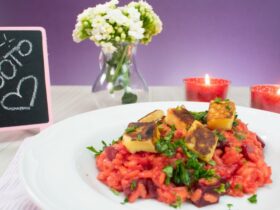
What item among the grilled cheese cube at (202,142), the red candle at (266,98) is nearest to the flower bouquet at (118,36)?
the red candle at (266,98)

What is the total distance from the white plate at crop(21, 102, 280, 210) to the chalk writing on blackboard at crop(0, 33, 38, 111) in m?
0.28

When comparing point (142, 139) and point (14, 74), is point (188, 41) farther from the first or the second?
point (142, 139)

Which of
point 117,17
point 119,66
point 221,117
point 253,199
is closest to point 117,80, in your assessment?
point 119,66

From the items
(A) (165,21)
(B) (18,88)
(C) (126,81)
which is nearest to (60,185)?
(B) (18,88)

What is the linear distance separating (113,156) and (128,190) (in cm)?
15

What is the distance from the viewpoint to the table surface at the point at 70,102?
1399 millimetres

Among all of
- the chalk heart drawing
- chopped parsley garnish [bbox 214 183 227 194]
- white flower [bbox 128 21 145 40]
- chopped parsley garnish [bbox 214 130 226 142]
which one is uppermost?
white flower [bbox 128 21 145 40]

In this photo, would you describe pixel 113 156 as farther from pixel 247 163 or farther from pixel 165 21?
pixel 165 21

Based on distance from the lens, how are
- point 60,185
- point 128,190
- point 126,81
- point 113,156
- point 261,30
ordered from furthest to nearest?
1. point 261,30
2. point 126,81
3. point 113,156
4. point 128,190
5. point 60,185

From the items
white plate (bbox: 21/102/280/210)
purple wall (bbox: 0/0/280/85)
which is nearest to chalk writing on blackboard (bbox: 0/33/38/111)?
white plate (bbox: 21/102/280/210)

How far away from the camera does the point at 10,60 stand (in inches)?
59.8

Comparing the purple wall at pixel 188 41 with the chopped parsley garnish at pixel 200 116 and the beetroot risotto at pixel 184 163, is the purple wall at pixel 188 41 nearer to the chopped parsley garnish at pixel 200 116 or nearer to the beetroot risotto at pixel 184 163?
the chopped parsley garnish at pixel 200 116

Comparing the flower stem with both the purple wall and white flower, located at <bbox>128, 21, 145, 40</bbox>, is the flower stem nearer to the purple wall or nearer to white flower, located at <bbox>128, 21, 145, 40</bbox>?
white flower, located at <bbox>128, 21, 145, 40</bbox>

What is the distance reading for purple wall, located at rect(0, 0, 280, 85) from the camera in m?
4.25
